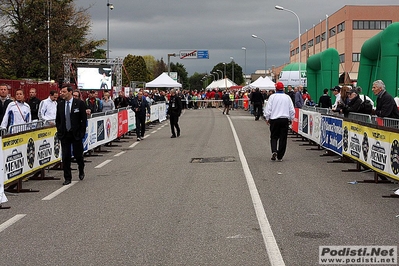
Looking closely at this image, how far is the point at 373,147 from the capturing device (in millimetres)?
11820

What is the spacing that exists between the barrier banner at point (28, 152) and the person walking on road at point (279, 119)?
5272 mm

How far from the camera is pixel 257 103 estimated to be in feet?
120

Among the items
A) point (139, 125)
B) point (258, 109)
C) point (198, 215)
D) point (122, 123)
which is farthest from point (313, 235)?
point (258, 109)

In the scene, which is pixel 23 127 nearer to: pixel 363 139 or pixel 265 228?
pixel 265 228


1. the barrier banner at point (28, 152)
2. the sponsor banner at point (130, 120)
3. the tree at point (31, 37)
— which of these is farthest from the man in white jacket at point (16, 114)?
the tree at point (31, 37)

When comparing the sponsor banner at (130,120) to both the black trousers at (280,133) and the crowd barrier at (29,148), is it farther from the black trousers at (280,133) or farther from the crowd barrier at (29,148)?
the black trousers at (280,133)

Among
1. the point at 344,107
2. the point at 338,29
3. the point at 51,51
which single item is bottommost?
the point at 344,107

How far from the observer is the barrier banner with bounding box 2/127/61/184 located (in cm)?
1064

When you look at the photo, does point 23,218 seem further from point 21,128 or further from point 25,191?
point 21,128

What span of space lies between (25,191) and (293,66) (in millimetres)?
37192

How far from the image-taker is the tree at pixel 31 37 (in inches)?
1661

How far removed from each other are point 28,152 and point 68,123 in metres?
0.96

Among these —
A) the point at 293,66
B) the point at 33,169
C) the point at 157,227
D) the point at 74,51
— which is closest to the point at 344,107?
the point at 33,169

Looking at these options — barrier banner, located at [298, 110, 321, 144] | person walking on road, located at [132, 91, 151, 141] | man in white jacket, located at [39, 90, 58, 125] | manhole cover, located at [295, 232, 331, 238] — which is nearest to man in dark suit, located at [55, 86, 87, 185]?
man in white jacket, located at [39, 90, 58, 125]
